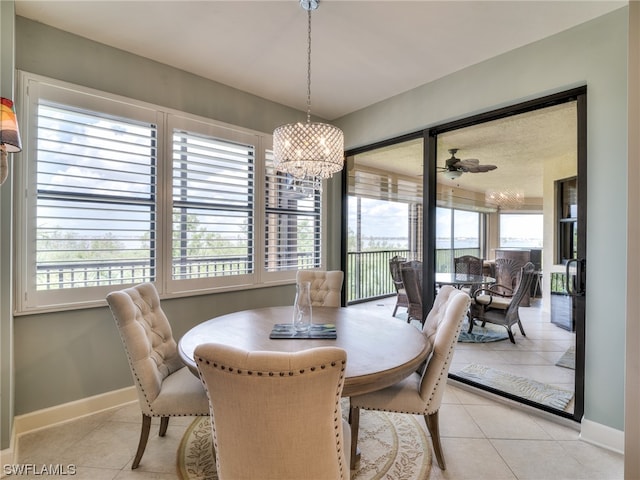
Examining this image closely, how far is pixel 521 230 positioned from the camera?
267cm

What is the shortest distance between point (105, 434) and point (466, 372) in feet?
9.82

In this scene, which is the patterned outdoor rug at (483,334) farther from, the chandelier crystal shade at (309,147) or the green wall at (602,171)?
the chandelier crystal shade at (309,147)

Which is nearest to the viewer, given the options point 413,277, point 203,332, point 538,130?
point 203,332

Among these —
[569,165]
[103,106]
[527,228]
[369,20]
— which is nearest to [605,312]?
[527,228]

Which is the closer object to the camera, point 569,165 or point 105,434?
point 105,434

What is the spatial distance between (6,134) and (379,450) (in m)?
2.72

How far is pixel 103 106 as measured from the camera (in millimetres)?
2463

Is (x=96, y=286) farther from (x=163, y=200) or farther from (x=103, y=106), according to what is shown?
(x=103, y=106)

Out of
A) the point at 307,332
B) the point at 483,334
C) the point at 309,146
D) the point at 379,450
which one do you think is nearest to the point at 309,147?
the point at 309,146

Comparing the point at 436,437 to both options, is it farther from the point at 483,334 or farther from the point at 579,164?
the point at 579,164

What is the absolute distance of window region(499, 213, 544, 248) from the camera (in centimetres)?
259

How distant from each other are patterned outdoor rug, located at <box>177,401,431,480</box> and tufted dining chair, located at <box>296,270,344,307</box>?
101 cm

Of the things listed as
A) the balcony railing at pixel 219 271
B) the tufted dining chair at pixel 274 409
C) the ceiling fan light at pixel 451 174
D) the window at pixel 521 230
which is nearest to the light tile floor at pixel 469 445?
the window at pixel 521 230

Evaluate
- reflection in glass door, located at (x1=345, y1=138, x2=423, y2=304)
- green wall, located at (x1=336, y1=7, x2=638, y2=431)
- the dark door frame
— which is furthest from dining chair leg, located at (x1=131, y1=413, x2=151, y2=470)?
green wall, located at (x1=336, y1=7, x2=638, y2=431)
